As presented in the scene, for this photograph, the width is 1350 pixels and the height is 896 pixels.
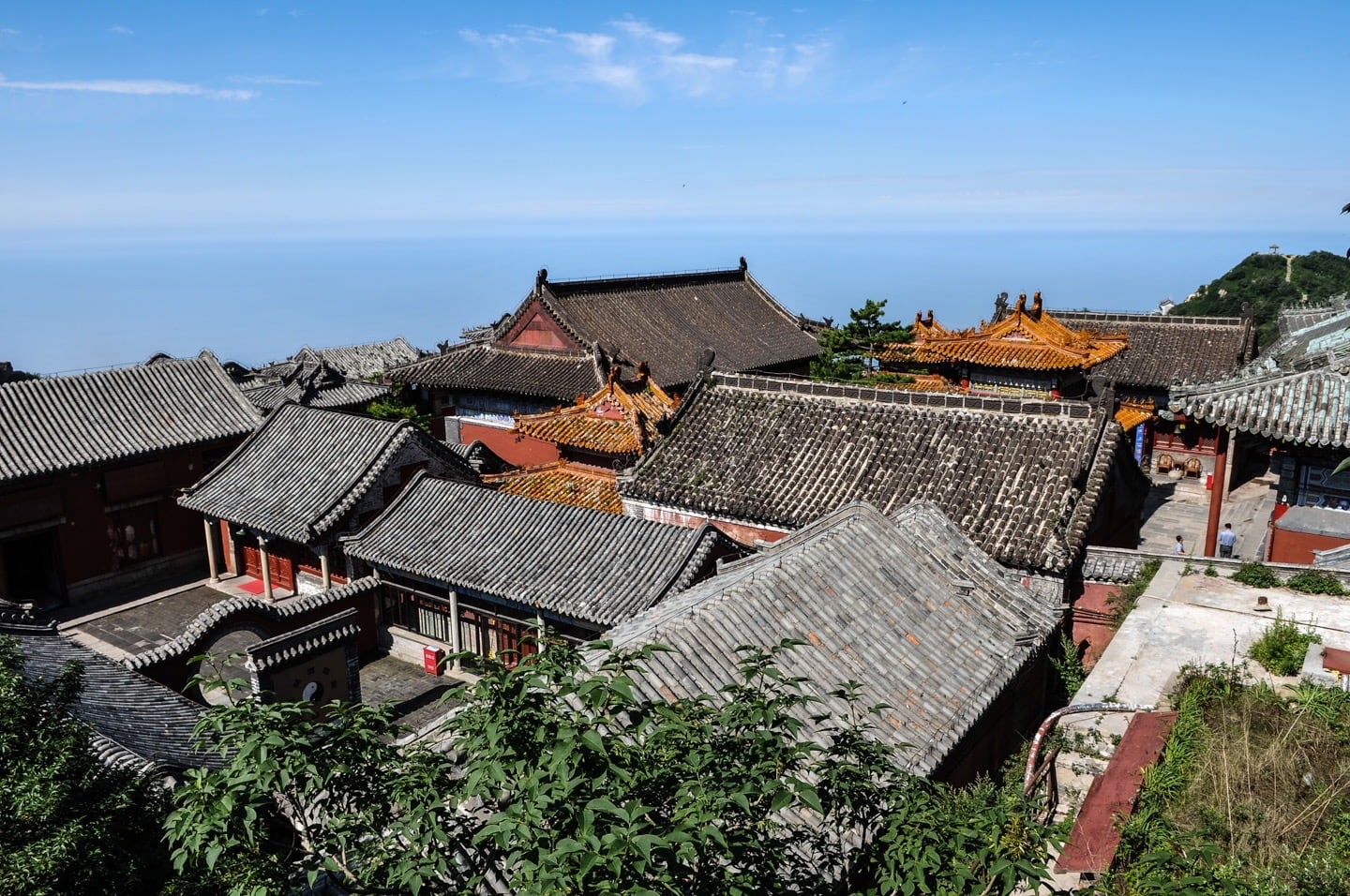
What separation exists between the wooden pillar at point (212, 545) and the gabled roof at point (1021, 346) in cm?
2380

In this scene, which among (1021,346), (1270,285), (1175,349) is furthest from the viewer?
(1270,285)

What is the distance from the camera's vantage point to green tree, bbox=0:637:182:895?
264 inches

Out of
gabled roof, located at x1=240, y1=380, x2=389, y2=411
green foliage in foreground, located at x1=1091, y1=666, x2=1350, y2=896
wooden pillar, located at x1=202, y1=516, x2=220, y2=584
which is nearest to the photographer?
green foliage in foreground, located at x1=1091, y1=666, x2=1350, y2=896

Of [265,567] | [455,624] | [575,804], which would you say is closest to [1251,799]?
[575,804]

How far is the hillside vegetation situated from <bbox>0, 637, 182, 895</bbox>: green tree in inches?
2650

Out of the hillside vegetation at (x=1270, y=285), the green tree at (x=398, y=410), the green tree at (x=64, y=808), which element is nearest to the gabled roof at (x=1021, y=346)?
the green tree at (x=398, y=410)

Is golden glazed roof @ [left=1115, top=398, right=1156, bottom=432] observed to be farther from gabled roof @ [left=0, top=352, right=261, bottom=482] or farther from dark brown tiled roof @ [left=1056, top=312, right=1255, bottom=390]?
gabled roof @ [left=0, top=352, right=261, bottom=482]

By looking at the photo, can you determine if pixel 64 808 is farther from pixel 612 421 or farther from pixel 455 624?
pixel 612 421

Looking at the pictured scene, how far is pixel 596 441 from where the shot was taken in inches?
913

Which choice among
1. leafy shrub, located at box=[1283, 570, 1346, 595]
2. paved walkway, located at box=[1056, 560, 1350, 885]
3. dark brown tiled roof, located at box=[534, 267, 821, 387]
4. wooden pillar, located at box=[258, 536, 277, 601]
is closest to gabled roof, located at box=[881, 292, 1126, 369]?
dark brown tiled roof, located at box=[534, 267, 821, 387]

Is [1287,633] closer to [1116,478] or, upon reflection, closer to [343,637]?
[1116,478]

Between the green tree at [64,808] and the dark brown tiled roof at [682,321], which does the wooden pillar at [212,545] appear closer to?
the dark brown tiled roof at [682,321]

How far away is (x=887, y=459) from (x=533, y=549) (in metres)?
7.87

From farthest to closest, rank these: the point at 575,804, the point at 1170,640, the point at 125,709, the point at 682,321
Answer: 1. the point at 682,321
2. the point at 125,709
3. the point at 1170,640
4. the point at 575,804
